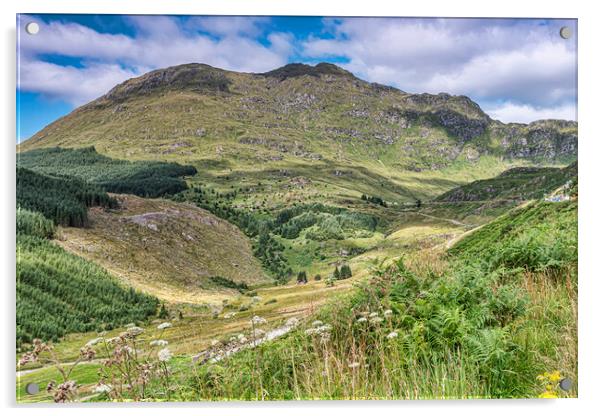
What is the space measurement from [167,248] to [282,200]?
177cm

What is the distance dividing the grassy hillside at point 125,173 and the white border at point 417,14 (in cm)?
80

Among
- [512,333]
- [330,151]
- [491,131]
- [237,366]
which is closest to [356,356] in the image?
[237,366]

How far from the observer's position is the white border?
5.81 m

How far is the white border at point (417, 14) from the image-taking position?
19.1ft

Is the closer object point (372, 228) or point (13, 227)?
point (13, 227)

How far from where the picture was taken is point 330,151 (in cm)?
737

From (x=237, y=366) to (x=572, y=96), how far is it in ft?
19.1

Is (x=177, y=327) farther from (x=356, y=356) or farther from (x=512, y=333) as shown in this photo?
(x=512, y=333)

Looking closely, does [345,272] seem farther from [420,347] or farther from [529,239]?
[529,239]

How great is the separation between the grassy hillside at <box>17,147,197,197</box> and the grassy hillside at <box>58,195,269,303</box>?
0.17 meters

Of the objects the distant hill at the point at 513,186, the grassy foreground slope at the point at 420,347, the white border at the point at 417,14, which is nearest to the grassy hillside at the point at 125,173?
the white border at the point at 417,14

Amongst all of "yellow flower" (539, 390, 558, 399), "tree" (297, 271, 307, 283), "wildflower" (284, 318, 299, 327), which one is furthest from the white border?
"tree" (297, 271, 307, 283)

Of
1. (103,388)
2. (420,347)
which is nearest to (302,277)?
(420,347)

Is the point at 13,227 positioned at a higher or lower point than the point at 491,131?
lower
